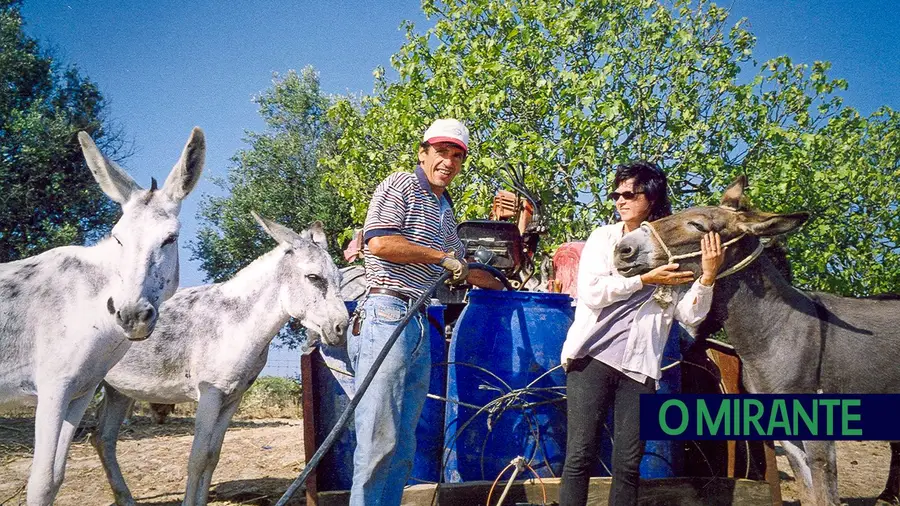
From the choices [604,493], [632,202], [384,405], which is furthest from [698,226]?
[384,405]

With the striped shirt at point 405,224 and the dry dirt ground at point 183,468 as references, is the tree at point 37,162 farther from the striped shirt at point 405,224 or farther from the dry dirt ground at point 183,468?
the striped shirt at point 405,224

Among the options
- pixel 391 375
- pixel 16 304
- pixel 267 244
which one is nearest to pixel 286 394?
pixel 267 244

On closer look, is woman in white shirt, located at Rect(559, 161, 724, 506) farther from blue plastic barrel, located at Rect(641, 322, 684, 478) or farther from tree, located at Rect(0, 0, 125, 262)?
tree, located at Rect(0, 0, 125, 262)

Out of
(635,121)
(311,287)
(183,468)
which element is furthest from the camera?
(635,121)

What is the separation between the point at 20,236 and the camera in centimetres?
1141

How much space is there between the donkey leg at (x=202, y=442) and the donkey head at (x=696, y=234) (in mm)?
2848

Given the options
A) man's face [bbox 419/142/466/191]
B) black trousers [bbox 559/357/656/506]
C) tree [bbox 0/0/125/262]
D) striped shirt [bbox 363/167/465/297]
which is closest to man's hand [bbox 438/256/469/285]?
striped shirt [bbox 363/167/465/297]

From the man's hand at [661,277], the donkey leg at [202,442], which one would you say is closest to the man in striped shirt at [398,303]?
the man's hand at [661,277]

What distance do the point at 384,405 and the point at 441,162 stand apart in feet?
3.84

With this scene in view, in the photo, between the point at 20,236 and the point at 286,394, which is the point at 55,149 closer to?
the point at 20,236

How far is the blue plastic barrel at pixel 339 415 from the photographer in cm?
372

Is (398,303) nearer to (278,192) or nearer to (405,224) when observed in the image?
(405,224)

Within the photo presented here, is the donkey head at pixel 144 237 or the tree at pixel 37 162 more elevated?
the tree at pixel 37 162

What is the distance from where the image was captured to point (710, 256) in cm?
317
